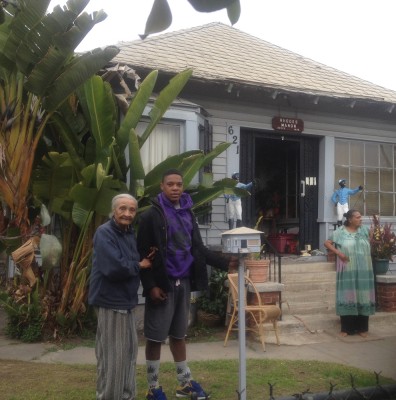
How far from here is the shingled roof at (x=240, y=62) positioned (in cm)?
959

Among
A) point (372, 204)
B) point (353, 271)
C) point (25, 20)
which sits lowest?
point (353, 271)

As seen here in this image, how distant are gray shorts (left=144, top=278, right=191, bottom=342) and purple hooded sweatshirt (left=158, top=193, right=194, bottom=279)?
4.0 inches

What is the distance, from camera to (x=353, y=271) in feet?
24.2

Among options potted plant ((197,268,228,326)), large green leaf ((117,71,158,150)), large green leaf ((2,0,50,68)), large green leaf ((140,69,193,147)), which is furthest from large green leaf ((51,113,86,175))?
potted plant ((197,268,228,326))

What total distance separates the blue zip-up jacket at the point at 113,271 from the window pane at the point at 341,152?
302 inches

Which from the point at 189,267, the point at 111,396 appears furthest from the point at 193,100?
the point at 111,396

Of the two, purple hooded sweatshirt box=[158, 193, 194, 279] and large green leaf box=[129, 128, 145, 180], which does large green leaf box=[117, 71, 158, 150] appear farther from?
purple hooded sweatshirt box=[158, 193, 194, 279]

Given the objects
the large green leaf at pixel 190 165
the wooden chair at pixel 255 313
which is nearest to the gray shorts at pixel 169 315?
the wooden chair at pixel 255 313

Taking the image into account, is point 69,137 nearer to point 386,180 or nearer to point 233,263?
point 233,263

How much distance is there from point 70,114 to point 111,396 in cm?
426

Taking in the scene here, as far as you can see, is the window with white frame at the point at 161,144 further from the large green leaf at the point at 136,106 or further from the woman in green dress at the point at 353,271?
the woman in green dress at the point at 353,271

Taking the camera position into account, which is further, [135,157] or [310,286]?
[310,286]

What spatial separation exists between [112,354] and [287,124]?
7.24 m

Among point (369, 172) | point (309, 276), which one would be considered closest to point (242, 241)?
point (309, 276)
